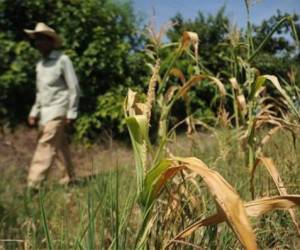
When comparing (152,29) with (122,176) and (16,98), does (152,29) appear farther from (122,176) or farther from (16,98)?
(16,98)

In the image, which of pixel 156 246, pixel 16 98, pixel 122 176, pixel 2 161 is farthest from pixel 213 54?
pixel 156 246

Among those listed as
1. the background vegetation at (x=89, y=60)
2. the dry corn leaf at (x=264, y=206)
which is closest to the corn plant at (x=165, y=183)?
Answer: the dry corn leaf at (x=264, y=206)

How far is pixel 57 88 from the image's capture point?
5.24 meters

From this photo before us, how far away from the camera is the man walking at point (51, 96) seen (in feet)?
17.0

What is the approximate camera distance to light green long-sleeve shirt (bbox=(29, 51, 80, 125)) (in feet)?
17.0

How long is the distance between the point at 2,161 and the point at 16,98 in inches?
60.3

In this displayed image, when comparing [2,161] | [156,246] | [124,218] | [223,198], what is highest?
[223,198]

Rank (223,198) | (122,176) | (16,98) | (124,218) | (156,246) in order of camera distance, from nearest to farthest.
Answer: (223,198), (124,218), (156,246), (122,176), (16,98)

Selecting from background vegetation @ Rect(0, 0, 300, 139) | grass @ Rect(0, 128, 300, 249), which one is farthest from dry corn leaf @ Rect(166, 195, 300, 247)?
background vegetation @ Rect(0, 0, 300, 139)

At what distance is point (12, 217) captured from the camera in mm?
3303

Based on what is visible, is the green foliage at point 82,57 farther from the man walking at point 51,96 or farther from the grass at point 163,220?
the grass at point 163,220

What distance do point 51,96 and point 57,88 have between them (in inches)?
3.4

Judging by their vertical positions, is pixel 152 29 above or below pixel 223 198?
above

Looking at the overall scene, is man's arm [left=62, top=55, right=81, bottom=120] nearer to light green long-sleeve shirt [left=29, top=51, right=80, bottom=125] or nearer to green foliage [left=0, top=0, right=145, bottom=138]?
light green long-sleeve shirt [left=29, top=51, right=80, bottom=125]
